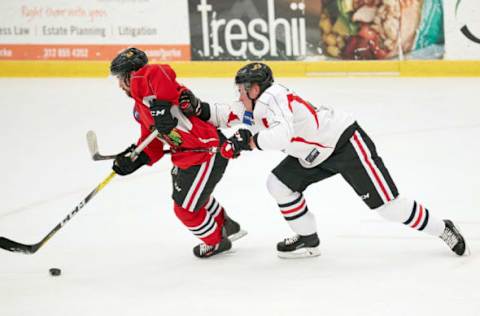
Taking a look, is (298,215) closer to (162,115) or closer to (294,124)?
(294,124)

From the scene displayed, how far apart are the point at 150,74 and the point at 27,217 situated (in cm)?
161

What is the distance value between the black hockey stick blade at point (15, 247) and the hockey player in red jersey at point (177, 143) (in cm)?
52

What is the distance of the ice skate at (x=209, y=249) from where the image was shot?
4113 mm

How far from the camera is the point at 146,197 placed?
5332mm

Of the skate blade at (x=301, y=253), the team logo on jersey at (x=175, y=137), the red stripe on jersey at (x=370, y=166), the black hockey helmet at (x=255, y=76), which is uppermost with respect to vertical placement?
the black hockey helmet at (x=255, y=76)

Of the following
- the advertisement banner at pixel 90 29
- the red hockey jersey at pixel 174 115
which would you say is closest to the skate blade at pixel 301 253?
the red hockey jersey at pixel 174 115

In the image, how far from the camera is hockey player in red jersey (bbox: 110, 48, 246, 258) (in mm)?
3777

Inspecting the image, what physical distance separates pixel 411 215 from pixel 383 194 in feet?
0.53

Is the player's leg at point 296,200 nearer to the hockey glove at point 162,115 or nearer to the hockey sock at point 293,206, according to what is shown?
the hockey sock at point 293,206

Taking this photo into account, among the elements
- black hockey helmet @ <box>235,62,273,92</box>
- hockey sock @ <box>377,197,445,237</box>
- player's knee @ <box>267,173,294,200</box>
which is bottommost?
hockey sock @ <box>377,197,445,237</box>

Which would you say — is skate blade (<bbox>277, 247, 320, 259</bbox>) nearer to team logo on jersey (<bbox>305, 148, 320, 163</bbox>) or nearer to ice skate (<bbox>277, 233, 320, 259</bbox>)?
ice skate (<bbox>277, 233, 320, 259</bbox>)

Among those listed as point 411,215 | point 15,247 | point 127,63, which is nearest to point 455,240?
point 411,215

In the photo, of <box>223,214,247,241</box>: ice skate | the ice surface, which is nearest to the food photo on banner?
the ice surface

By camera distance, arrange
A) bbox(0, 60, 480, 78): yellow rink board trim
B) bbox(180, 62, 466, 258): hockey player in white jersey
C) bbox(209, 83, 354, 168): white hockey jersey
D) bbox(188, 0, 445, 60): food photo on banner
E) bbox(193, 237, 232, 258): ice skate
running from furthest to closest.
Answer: bbox(188, 0, 445, 60): food photo on banner
bbox(0, 60, 480, 78): yellow rink board trim
bbox(193, 237, 232, 258): ice skate
bbox(180, 62, 466, 258): hockey player in white jersey
bbox(209, 83, 354, 168): white hockey jersey
